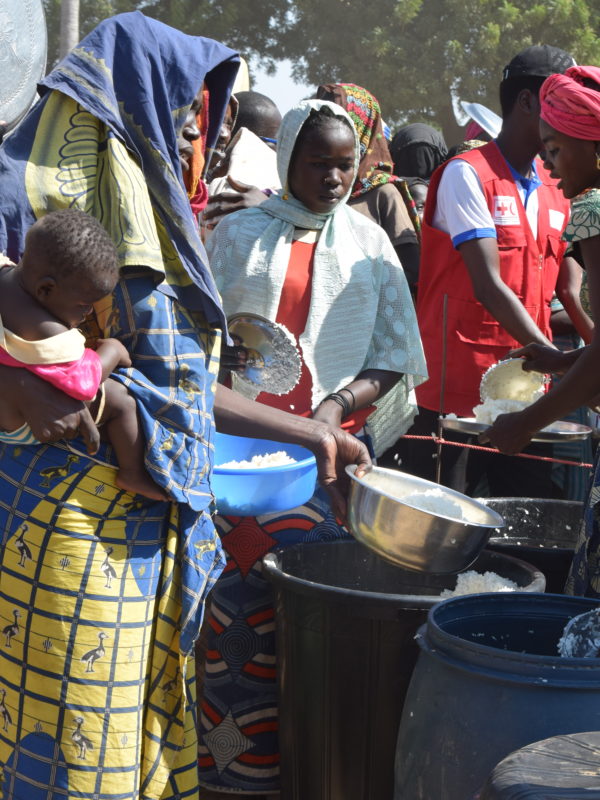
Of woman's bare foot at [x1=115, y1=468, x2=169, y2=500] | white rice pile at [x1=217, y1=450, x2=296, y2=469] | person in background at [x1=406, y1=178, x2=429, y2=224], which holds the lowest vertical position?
white rice pile at [x1=217, y1=450, x2=296, y2=469]

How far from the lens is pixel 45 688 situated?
1938mm

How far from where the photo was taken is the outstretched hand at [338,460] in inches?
90.8

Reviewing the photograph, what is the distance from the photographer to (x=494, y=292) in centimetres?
356

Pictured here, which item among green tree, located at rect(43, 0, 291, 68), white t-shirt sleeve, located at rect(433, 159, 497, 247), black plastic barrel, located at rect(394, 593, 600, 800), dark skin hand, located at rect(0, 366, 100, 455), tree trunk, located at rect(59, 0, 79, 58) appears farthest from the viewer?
green tree, located at rect(43, 0, 291, 68)

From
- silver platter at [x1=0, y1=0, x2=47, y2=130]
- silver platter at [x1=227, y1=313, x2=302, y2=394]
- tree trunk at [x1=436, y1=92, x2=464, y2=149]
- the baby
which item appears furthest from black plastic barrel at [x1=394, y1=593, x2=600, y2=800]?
tree trunk at [x1=436, y1=92, x2=464, y2=149]

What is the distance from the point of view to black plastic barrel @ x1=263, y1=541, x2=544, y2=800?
2340 mm

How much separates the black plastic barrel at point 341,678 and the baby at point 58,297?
91 centimetres

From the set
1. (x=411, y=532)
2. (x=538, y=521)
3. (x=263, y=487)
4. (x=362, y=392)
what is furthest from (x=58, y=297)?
(x=538, y=521)

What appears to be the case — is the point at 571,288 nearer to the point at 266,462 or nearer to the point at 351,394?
the point at 351,394

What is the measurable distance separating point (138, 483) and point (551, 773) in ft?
3.18

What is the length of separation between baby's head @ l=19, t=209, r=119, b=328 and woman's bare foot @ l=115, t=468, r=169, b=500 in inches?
13.6

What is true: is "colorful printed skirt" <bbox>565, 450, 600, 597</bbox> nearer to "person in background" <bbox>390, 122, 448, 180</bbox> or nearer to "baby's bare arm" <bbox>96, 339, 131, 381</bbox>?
"baby's bare arm" <bbox>96, 339, 131, 381</bbox>

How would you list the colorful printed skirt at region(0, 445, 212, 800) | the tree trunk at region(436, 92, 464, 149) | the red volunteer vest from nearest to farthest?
1. the colorful printed skirt at region(0, 445, 212, 800)
2. the red volunteer vest
3. the tree trunk at region(436, 92, 464, 149)

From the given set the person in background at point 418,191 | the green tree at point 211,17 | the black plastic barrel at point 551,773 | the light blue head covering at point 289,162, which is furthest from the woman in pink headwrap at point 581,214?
the green tree at point 211,17
